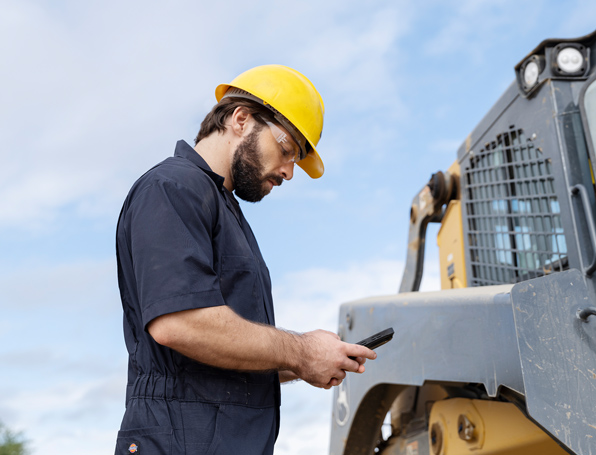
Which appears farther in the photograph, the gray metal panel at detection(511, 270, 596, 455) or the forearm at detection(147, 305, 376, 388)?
the gray metal panel at detection(511, 270, 596, 455)

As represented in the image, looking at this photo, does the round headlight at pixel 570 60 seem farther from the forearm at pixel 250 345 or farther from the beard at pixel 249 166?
the forearm at pixel 250 345

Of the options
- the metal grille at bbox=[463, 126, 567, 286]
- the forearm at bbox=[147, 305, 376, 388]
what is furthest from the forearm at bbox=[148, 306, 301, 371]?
the metal grille at bbox=[463, 126, 567, 286]

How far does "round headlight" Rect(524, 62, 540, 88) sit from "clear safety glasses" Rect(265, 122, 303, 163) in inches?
62.5

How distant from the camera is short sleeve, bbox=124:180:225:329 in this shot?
1506 millimetres

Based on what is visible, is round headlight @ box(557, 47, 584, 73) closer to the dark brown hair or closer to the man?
the dark brown hair

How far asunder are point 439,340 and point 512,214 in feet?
4.02

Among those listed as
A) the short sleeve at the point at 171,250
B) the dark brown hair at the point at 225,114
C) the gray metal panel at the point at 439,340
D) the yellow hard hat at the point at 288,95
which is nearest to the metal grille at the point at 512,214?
the gray metal panel at the point at 439,340

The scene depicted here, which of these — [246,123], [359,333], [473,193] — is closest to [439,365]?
[359,333]

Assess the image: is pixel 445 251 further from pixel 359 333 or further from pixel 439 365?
pixel 439 365

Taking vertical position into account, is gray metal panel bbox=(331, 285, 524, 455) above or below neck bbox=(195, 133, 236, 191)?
below

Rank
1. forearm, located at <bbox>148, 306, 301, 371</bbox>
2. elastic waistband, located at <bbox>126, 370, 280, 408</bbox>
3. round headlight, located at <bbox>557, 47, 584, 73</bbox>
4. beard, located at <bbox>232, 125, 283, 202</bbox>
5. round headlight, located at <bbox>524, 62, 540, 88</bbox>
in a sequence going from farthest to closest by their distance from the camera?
round headlight, located at <bbox>524, 62, 540, 88</bbox> → round headlight, located at <bbox>557, 47, 584, 73</bbox> → beard, located at <bbox>232, 125, 283, 202</bbox> → elastic waistband, located at <bbox>126, 370, 280, 408</bbox> → forearm, located at <bbox>148, 306, 301, 371</bbox>

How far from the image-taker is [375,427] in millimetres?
3396

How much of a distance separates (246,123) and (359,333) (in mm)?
1682

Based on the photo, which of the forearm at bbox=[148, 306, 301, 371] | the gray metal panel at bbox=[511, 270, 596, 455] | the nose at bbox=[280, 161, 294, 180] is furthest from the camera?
the nose at bbox=[280, 161, 294, 180]
